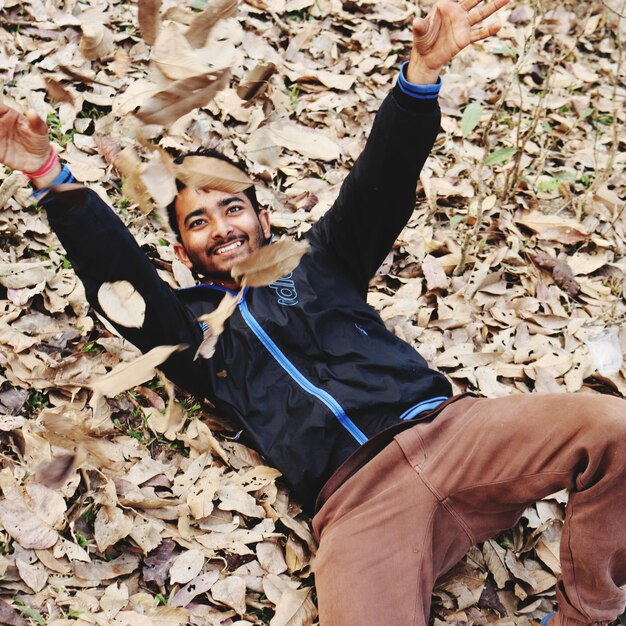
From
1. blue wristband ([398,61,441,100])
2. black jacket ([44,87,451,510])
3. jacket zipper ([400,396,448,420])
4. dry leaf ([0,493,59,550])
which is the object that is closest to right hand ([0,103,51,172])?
black jacket ([44,87,451,510])

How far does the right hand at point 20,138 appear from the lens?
1.76m

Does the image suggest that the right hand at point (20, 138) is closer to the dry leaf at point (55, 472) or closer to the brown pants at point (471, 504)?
the dry leaf at point (55, 472)

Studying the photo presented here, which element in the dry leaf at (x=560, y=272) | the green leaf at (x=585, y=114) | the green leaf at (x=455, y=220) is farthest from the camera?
the green leaf at (x=585, y=114)

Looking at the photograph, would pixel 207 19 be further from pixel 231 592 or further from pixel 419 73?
pixel 231 592

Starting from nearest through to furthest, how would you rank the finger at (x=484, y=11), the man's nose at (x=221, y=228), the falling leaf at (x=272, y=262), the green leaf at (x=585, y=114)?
the falling leaf at (x=272, y=262) < the finger at (x=484, y=11) < the man's nose at (x=221, y=228) < the green leaf at (x=585, y=114)

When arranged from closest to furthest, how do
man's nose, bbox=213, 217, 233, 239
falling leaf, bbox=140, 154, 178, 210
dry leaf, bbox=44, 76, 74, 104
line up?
falling leaf, bbox=140, 154, 178, 210
man's nose, bbox=213, 217, 233, 239
dry leaf, bbox=44, 76, 74, 104

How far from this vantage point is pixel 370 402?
6.93 feet

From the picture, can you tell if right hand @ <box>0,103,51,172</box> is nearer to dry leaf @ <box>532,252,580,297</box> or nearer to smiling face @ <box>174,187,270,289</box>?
smiling face @ <box>174,187,270,289</box>

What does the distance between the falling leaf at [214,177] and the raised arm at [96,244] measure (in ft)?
0.92

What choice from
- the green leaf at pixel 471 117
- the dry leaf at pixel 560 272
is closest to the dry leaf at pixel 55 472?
the green leaf at pixel 471 117

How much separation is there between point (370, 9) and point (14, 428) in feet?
10.8

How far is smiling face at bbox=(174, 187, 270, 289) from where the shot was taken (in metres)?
2.38

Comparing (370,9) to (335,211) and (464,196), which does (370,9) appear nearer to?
(464,196)

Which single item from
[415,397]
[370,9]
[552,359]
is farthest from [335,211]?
[370,9]
